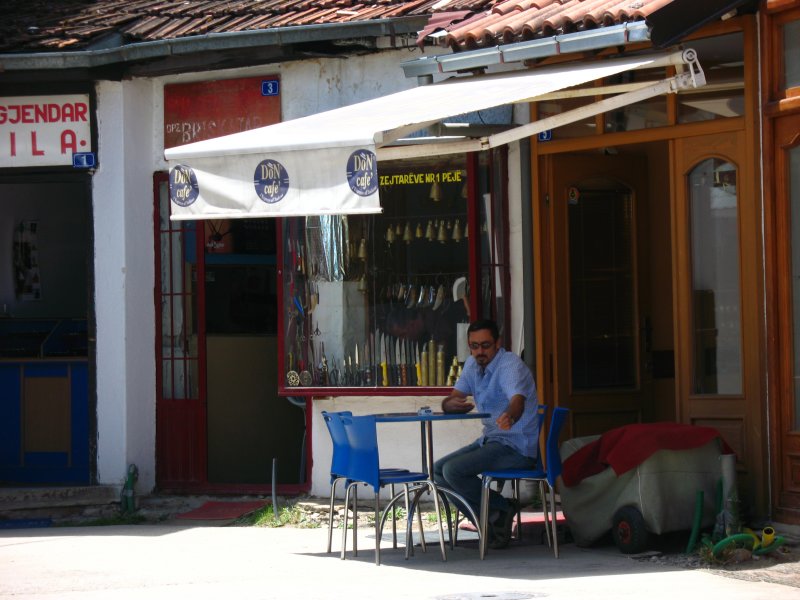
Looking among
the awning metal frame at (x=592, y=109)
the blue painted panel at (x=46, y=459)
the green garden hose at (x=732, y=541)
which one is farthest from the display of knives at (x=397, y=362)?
the green garden hose at (x=732, y=541)

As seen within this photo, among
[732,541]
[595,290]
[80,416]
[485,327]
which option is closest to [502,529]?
[485,327]

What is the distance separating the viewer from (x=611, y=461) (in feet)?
27.3

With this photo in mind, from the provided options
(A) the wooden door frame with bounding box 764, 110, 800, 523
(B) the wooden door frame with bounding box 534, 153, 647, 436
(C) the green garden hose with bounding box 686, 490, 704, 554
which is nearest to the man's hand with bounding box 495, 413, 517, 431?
(C) the green garden hose with bounding box 686, 490, 704, 554

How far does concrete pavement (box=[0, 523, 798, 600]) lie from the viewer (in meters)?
7.16

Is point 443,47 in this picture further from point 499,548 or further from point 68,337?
point 68,337

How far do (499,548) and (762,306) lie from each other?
230 centimetres

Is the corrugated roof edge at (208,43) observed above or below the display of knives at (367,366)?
above

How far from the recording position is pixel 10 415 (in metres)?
12.6

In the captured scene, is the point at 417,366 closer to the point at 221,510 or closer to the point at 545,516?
the point at 221,510

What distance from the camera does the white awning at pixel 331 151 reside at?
311 inches

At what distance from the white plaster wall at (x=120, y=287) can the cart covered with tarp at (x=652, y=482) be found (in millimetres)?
4630

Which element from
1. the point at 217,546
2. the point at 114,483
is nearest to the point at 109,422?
the point at 114,483

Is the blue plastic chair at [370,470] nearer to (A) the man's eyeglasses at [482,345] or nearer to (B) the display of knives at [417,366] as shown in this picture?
(A) the man's eyeglasses at [482,345]

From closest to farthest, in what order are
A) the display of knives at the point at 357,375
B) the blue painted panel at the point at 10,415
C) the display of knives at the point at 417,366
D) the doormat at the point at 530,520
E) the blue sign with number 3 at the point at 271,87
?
1. the doormat at the point at 530,520
2. the display of knives at the point at 417,366
3. the display of knives at the point at 357,375
4. the blue sign with number 3 at the point at 271,87
5. the blue painted panel at the point at 10,415
